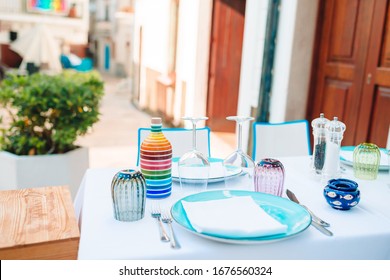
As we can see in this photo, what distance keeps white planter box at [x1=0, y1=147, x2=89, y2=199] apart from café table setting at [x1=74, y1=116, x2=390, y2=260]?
1.33 metres

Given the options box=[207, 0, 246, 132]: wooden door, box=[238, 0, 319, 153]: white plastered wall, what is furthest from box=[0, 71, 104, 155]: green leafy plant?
box=[207, 0, 246, 132]: wooden door

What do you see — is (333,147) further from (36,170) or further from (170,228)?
(36,170)

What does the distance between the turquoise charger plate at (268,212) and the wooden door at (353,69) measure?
1.95 meters

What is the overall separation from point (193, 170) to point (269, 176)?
0.84 ft

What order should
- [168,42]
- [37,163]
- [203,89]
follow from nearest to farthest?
1. [37,163]
2. [203,89]
3. [168,42]

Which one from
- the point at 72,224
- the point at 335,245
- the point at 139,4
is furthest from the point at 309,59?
the point at 139,4

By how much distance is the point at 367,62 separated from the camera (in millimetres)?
3027

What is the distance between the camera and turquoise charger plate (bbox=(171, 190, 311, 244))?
38.8 inches

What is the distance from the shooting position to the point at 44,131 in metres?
2.81

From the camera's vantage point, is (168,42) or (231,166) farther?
(168,42)

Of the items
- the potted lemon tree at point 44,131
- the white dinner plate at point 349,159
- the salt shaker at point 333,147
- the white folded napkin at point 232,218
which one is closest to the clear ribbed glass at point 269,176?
the white folded napkin at point 232,218

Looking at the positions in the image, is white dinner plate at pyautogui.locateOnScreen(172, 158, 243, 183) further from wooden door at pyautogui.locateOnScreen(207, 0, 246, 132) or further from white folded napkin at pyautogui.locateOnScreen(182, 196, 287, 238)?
wooden door at pyautogui.locateOnScreen(207, 0, 246, 132)

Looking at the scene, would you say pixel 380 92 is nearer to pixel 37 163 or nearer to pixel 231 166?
pixel 231 166

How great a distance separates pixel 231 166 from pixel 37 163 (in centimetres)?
161
